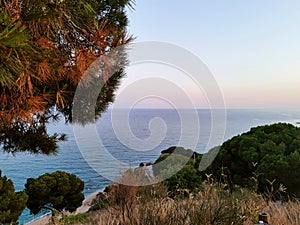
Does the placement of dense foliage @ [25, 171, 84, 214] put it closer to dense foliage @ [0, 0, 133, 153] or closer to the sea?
the sea

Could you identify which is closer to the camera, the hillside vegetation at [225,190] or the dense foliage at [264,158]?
the hillside vegetation at [225,190]

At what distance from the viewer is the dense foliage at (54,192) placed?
23.7 feet

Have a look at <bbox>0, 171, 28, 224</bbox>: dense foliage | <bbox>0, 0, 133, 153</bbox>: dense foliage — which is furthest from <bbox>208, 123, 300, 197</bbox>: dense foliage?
<bbox>0, 171, 28, 224</bbox>: dense foliage

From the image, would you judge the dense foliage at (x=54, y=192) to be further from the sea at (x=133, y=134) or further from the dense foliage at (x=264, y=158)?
the dense foliage at (x=264, y=158)

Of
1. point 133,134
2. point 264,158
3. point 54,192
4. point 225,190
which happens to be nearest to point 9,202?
point 133,134

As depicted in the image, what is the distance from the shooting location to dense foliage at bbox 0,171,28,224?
184 inches

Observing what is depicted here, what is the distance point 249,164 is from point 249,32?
9.26ft

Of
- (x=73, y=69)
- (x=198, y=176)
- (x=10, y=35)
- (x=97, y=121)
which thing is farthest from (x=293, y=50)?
(x=10, y=35)

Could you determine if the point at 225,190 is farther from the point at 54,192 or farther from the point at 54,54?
the point at 54,192

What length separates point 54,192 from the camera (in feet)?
24.6

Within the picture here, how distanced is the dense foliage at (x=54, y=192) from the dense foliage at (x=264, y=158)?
3568mm

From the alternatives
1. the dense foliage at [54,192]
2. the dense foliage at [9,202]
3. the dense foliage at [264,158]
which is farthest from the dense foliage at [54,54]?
the dense foliage at [54,192]

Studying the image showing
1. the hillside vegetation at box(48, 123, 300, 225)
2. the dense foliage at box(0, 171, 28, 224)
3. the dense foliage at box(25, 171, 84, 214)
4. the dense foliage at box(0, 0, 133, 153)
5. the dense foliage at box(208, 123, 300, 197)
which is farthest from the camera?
the dense foliage at box(25, 171, 84, 214)

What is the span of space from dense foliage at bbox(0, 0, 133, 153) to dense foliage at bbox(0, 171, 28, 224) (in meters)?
1.63
